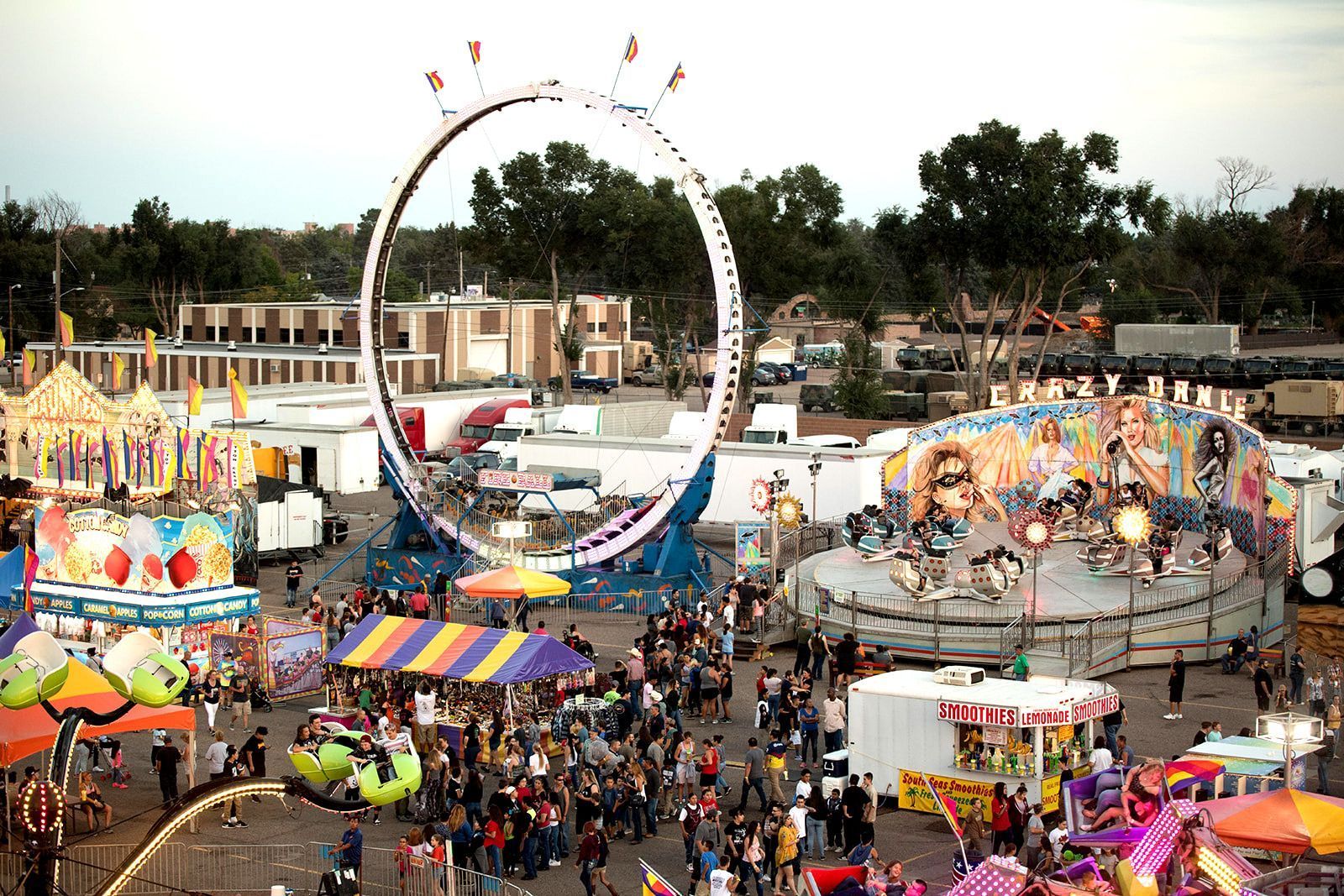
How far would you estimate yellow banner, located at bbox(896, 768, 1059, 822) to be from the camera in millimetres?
21828

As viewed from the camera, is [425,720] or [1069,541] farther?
[1069,541]

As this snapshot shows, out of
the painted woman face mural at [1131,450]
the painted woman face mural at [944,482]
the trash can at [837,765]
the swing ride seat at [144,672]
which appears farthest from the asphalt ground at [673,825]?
the painted woman face mural at [1131,450]

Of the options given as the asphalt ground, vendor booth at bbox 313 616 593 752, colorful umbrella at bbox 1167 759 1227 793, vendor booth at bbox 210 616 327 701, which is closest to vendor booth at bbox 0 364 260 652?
vendor booth at bbox 210 616 327 701

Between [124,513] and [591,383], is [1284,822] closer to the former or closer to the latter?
[124,513]

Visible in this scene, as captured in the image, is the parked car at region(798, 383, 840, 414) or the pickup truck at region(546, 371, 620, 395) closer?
the parked car at region(798, 383, 840, 414)

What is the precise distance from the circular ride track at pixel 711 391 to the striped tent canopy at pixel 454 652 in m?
9.55

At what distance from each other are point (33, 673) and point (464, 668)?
7974 millimetres

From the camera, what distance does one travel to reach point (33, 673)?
62.7 ft

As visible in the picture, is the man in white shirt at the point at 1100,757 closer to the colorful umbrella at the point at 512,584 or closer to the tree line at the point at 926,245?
the colorful umbrella at the point at 512,584

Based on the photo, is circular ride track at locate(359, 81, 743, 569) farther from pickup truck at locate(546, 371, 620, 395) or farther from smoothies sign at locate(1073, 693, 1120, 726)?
pickup truck at locate(546, 371, 620, 395)

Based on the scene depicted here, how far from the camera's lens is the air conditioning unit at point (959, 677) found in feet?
74.4

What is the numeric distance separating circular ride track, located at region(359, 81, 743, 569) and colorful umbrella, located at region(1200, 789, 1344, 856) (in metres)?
19.0

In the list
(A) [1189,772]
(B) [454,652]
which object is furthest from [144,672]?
(A) [1189,772]

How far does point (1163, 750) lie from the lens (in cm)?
2514
